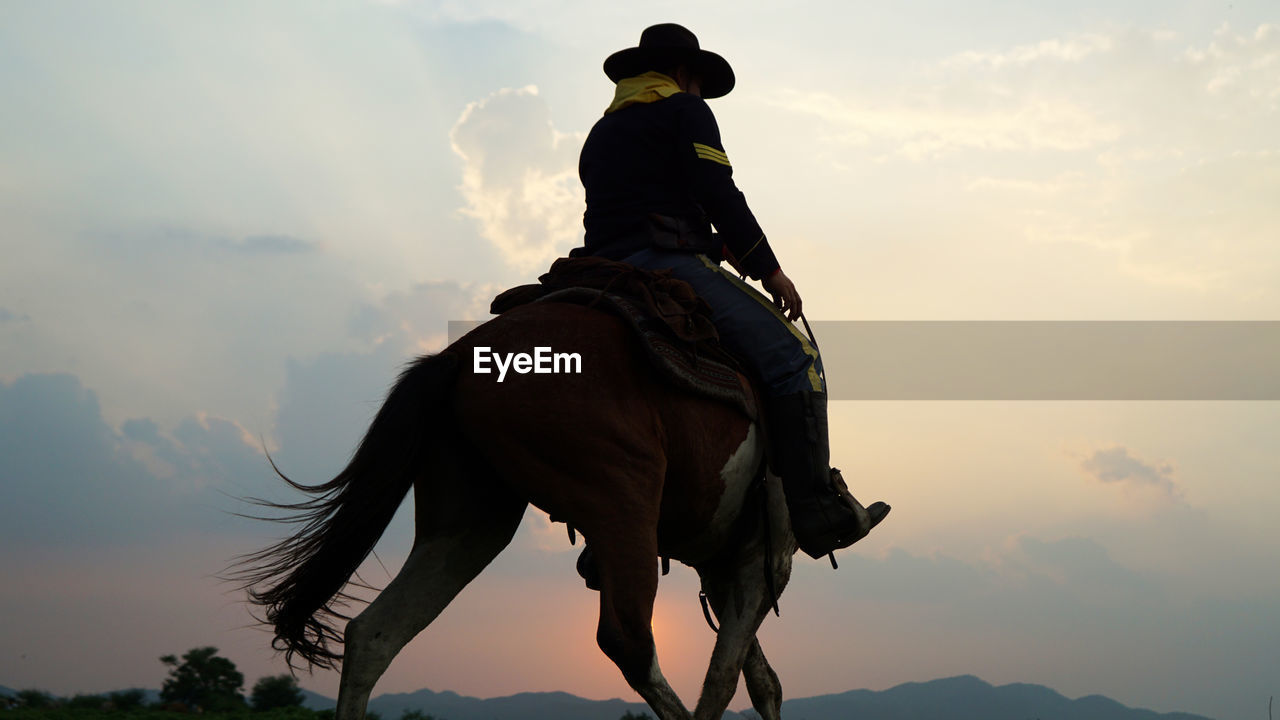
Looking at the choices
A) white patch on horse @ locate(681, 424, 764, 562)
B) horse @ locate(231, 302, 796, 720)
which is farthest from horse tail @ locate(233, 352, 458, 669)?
white patch on horse @ locate(681, 424, 764, 562)

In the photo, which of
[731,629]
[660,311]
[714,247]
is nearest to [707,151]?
[714,247]

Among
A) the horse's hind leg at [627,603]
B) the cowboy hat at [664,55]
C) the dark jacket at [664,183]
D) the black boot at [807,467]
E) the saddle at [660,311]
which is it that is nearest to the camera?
the horse's hind leg at [627,603]

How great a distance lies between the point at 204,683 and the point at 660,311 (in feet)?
14.0

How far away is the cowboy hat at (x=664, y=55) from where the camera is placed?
541 centimetres

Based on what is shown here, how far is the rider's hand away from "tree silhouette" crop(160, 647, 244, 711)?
14.5 feet

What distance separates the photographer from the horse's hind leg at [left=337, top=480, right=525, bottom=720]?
420 cm

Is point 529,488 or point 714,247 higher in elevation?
point 714,247

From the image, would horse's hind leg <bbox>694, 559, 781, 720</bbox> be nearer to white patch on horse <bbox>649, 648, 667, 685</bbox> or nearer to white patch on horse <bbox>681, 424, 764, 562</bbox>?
white patch on horse <bbox>681, 424, 764, 562</bbox>

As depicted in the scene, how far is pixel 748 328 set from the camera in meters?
4.93

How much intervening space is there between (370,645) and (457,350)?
1363 mm

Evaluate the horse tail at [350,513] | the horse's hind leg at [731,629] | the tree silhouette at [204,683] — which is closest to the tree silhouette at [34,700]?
the tree silhouette at [204,683]

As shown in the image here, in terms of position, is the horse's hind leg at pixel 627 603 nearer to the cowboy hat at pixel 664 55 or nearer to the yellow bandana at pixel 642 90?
the yellow bandana at pixel 642 90

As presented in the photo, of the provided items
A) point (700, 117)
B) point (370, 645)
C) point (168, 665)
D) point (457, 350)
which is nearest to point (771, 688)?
point (370, 645)

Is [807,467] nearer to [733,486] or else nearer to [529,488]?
[733,486]
